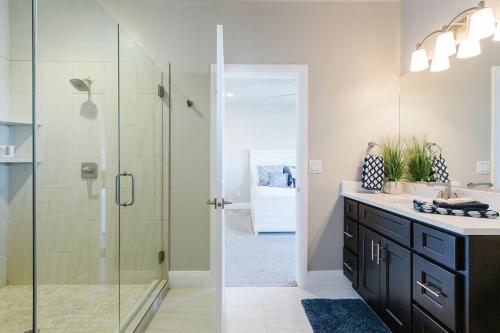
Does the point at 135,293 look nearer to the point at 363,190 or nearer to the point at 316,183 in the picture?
the point at 316,183

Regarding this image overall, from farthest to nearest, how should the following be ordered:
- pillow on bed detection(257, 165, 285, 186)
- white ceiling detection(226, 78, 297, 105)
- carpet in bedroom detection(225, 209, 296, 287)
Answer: pillow on bed detection(257, 165, 285, 186), white ceiling detection(226, 78, 297, 105), carpet in bedroom detection(225, 209, 296, 287)

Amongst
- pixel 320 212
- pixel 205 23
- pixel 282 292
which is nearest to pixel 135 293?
pixel 282 292

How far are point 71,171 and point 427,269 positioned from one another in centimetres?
239

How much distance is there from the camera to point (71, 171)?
198cm

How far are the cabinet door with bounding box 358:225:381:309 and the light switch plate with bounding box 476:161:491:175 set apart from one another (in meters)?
0.75

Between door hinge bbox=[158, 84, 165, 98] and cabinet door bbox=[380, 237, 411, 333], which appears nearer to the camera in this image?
cabinet door bbox=[380, 237, 411, 333]

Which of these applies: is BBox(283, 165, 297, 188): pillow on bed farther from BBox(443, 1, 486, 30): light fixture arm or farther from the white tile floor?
BBox(443, 1, 486, 30): light fixture arm

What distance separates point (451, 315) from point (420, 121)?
1592mm

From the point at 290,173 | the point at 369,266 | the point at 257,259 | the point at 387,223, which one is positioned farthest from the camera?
the point at 290,173

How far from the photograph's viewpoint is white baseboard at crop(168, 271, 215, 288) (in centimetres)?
244

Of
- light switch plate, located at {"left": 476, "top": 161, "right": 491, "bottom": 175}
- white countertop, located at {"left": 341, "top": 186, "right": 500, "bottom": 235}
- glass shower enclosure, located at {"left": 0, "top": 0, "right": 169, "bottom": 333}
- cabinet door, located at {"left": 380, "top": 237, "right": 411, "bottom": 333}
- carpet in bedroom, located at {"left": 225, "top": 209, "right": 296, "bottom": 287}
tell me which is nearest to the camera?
white countertop, located at {"left": 341, "top": 186, "right": 500, "bottom": 235}

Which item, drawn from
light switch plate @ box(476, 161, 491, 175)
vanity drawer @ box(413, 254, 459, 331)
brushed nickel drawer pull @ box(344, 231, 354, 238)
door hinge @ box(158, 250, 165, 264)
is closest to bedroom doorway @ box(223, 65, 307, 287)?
brushed nickel drawer pull @ box(344, 231, 354, 238)

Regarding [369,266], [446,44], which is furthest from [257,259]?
[446,44]

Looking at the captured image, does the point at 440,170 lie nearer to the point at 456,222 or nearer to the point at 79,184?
the point at 456,222
